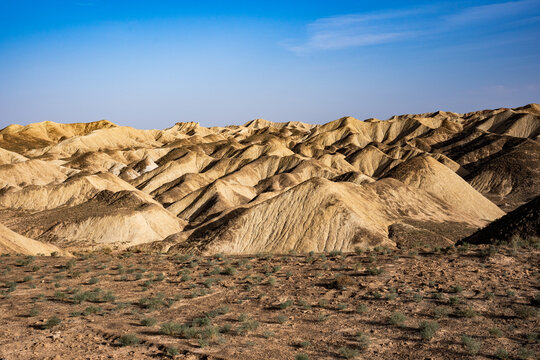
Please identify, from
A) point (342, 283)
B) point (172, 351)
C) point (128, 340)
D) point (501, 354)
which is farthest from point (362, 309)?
point (128, 340)

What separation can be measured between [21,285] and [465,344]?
1482 cm

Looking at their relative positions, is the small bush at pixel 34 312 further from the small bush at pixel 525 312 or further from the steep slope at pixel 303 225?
the steep slope at pixel 303 225

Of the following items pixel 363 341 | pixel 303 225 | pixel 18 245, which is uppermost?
pixel 363 341

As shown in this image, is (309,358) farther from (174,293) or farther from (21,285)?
(21,285)

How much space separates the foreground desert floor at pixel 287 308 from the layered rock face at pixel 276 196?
15.6 meters

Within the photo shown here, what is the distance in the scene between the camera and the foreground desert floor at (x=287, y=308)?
393 inches

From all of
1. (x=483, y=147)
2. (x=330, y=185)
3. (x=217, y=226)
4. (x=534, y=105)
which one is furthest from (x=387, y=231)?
(x=534, y=105)

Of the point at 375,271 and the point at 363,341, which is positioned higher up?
the point at 375,271

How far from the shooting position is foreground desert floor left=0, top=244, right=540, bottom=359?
998cm

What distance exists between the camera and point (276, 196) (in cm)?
4400

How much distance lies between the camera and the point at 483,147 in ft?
328

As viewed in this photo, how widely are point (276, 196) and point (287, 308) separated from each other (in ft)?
103

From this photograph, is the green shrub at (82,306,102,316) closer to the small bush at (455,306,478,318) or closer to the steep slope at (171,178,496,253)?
the small bush at (455,306,478,318)

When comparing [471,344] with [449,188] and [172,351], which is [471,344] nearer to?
[172,351]
